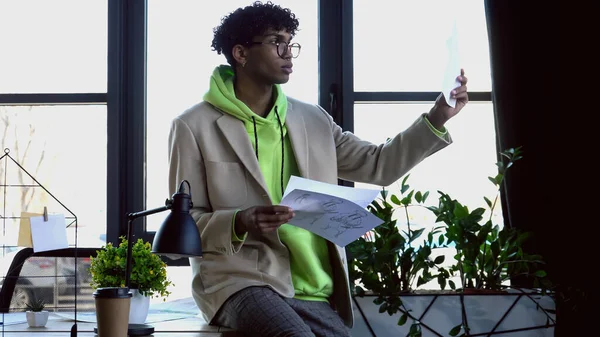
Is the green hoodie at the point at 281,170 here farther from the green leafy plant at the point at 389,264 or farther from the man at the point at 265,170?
the green leafy plant at the point at 389,264

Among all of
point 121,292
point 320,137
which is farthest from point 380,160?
point 121,292

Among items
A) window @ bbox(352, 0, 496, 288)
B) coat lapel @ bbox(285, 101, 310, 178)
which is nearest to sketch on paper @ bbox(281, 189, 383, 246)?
coat lapel @ bbox(285, 101, 310, 178)

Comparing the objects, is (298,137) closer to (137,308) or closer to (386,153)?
(386,153)

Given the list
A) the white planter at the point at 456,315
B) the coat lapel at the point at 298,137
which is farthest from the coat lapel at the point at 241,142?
the white planter at the point at 456,315

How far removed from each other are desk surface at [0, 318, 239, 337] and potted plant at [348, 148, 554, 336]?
1.82 feet

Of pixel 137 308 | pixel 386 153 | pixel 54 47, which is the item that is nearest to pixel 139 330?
pixel 137 308

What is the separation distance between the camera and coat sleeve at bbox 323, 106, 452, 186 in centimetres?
211

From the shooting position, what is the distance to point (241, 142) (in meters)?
2.10

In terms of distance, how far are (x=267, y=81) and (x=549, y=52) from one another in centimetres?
105

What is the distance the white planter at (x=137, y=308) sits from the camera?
6.66 feet

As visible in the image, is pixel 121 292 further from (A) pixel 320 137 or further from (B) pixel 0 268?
(B) pixel 0 268

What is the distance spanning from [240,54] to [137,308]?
0.79 metres

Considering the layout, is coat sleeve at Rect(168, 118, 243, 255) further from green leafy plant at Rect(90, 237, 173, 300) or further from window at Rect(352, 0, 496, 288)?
window at Rect(352, 0, 496, 288)

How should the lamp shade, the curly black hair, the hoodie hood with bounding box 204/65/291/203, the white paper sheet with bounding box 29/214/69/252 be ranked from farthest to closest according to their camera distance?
the curly black hair
the hoodie hood with bounding box 204/65/291/203
the white paper sheet with bounding box 29/214/69/252
the lamp shade
